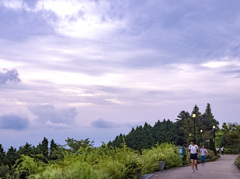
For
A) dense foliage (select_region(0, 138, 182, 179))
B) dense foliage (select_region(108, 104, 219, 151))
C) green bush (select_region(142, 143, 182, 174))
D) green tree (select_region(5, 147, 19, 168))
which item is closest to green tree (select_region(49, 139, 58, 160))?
dense foliage (select_region(0, 138, 182, 179))

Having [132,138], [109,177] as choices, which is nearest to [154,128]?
[132,138]

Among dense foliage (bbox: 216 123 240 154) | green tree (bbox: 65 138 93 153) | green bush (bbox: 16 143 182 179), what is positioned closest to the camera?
green bush (bbox: 16 143 182 179)

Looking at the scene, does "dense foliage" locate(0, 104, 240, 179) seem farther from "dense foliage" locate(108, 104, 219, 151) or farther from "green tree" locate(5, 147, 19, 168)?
"dense foliage" locate(108, 104, 219, 151)

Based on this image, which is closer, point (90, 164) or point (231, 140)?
point (90, 164)

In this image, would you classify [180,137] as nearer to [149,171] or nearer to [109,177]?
[149,171]

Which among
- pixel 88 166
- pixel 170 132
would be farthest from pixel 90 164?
pixel 170 132

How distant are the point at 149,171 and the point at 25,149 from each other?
1407 cm

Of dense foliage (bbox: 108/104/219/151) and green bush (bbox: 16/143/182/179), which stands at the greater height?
dense foliage (bbox: 108/104/219/151)

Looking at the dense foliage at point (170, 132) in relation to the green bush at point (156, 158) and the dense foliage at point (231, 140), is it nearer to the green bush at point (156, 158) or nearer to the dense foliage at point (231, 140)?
the dense foliage at point (231, 140)

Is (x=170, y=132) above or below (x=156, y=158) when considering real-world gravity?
above

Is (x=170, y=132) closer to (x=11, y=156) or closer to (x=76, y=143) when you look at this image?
(x=11, y=156)

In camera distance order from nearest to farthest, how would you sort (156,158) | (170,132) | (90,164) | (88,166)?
(88,166) → (90,164) → (156,158) → (170,132)

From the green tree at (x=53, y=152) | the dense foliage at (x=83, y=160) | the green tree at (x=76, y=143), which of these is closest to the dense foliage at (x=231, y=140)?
the dense foliage at (x=83, y=160)

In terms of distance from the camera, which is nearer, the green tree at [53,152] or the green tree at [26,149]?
the green tree at [53,152]
